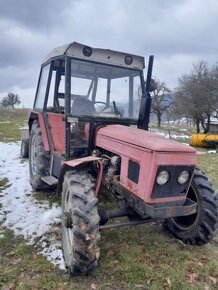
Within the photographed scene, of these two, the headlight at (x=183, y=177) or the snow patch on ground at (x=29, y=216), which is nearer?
the headlight at (x=183, y=177)

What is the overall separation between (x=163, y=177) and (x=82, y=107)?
1768 mm

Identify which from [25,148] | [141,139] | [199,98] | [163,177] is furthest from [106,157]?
[199,98]

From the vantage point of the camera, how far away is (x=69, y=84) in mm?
4125

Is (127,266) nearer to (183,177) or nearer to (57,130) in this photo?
(183,177)

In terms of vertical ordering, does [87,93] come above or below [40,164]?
above

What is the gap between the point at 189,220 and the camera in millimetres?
3848

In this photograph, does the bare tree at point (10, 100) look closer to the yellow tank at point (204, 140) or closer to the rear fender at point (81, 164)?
the yellow tank at point (204, 140)

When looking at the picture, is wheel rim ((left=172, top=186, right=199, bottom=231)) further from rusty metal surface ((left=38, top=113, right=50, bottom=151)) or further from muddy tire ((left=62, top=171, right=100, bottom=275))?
rusty metal surface ((left=38, top=113, right=50, bottom=151))

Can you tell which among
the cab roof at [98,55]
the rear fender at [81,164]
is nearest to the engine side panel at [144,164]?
the rear fender at [81,164]

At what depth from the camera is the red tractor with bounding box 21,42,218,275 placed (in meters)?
2.94

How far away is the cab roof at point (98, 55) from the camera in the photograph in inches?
158

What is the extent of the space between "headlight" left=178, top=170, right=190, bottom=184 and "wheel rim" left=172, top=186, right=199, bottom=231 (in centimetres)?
65

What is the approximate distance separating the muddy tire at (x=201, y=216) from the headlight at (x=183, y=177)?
24.3 inches

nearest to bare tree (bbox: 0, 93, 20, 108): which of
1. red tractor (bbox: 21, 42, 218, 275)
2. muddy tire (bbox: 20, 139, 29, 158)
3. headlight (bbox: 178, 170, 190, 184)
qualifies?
muddy tire (bbox: 20, 139, 29, 158)
